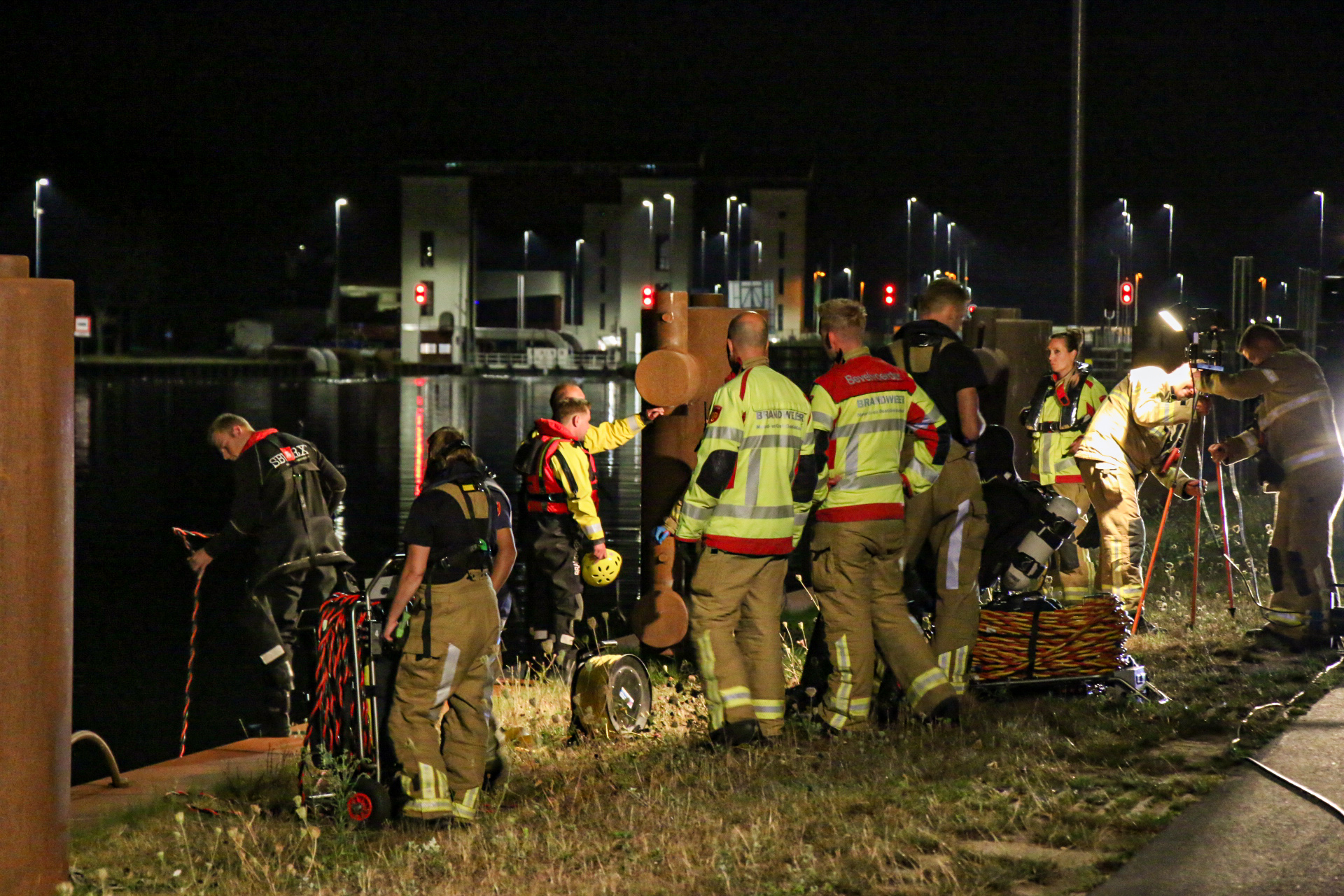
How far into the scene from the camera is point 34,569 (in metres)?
4.69

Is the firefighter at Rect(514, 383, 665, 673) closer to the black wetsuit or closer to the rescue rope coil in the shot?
the black wetsuit

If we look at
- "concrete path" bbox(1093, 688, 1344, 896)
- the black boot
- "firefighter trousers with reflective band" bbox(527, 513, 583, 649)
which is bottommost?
the black boot

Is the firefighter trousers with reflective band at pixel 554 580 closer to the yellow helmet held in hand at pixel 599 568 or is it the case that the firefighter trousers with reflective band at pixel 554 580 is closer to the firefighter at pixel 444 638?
the yellow helmet held in hand at pixel 599 568

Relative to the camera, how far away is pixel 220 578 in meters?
13.8

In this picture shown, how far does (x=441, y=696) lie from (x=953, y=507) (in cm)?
264

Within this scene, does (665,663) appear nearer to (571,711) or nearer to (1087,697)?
(571,711)

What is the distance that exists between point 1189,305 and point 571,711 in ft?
16.6

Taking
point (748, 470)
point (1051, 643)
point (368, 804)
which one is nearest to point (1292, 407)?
point (1051, 643)

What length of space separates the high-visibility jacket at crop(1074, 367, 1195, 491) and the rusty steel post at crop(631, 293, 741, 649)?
8.02 feet

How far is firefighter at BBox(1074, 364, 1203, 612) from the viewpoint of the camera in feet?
30.4

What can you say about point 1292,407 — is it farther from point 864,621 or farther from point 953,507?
point 864,621

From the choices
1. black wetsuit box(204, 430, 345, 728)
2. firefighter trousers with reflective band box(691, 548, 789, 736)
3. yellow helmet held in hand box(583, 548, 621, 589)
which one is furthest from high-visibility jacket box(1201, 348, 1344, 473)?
black wetsuit box(204, 430, 345, 728)

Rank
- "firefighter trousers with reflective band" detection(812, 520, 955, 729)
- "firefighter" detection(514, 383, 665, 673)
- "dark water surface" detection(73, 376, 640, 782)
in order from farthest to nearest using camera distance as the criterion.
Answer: "dark water surface" detection(73, 376, 640, 782), "firefighter" detection(514, 383, 665, 673), "firefighter trousers with reflective band" detection(812, 520, 955, 729)

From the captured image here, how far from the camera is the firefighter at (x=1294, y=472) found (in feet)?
27.3
